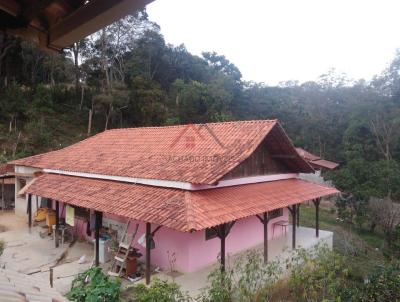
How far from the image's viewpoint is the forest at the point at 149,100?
28745 mm

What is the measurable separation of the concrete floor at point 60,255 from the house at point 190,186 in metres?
0.54

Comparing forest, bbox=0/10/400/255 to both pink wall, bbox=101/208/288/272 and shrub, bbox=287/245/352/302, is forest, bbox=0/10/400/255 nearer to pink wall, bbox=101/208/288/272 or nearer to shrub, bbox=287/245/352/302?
pink wall, bbox=101/208/288/272

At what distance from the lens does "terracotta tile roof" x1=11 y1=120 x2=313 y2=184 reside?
33.9ft

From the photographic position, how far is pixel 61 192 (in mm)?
11773

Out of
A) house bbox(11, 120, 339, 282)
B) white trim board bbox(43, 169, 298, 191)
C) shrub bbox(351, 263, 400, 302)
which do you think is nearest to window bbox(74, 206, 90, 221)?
house bbox(11, 120, 339, 282)

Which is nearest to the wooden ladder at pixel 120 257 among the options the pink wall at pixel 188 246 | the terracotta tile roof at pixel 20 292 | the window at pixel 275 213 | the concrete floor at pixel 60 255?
the concrete floor at pixel 60 255

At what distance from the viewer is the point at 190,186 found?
952 centimetres

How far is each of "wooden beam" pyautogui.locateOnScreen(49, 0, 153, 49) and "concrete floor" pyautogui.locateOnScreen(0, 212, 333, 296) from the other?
7.07m

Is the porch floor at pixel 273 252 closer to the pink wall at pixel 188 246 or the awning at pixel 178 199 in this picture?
the pink wall at pixel 188 246

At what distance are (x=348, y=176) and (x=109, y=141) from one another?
14.1m

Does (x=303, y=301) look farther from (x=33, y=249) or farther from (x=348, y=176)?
(x=348, y=176)

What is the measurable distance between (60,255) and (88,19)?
430 inches

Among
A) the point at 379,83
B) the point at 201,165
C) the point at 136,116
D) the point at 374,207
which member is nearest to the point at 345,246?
the point at 374,207

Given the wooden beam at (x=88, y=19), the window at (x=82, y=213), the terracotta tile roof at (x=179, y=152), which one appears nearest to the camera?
the wooden beam at (x=88, y=19)
